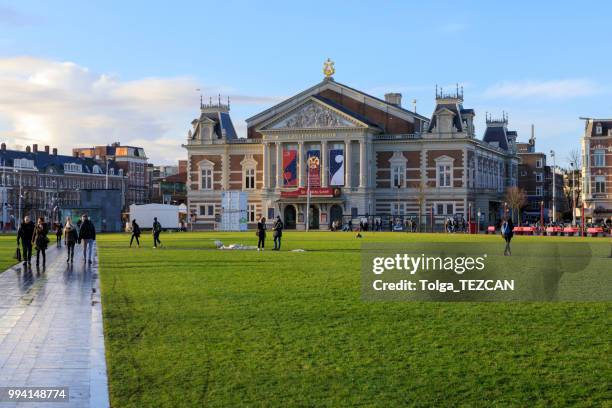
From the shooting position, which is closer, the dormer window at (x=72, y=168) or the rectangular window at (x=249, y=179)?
the rectangular window at (x=249, y=179)

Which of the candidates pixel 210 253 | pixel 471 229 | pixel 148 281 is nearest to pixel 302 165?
pixel 471 229

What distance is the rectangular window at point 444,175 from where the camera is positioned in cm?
10162

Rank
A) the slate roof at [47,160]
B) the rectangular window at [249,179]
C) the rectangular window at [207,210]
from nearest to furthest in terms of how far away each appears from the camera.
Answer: the rectangular window at [249,179] < the rectangular window at [207,210] < the slate roof at [47,160]

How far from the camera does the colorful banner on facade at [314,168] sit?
337 feet

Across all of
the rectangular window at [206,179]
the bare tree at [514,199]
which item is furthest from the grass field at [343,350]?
the bare tree at [514,199]

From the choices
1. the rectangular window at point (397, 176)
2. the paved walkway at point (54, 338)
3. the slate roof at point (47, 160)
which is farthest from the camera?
the slate roof at point (47, 160)

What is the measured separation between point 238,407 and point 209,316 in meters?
7.42

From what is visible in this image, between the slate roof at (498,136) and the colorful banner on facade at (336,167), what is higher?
the slate roof at (498,136)

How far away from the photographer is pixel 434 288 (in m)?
22.4

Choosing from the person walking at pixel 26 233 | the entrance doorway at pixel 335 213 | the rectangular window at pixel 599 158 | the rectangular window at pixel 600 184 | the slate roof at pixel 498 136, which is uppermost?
the slate roof at pixel 498 136

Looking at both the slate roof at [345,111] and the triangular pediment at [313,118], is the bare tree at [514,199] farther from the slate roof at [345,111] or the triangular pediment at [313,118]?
the triangular pediment at [313,118]

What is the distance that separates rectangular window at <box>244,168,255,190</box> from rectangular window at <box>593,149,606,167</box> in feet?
130

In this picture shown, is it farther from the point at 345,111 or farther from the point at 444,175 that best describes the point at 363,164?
the point at 444,175

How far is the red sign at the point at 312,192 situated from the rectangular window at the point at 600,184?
2954 centimetres
